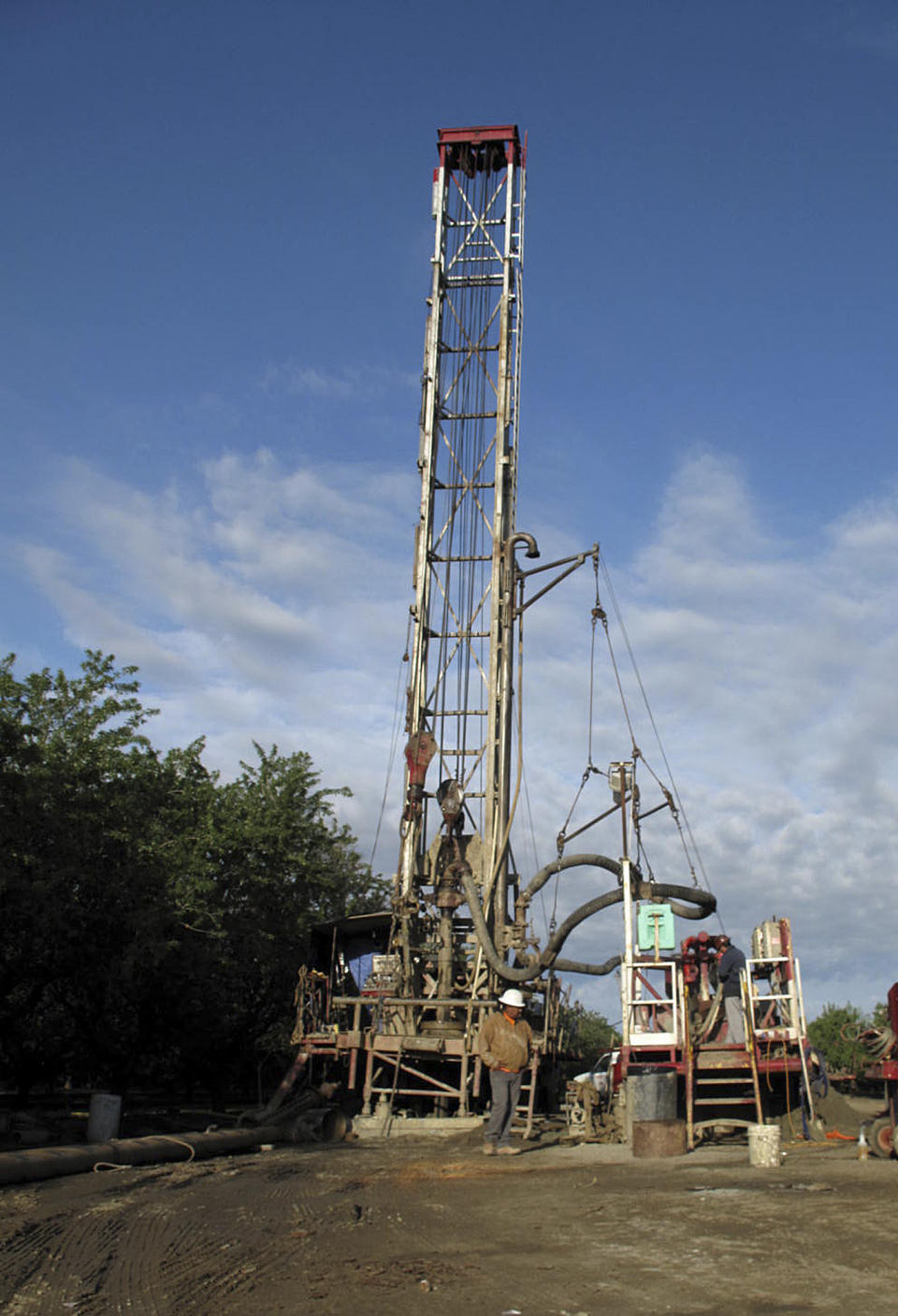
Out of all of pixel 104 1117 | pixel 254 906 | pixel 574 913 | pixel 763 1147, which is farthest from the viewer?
pixel 254 906

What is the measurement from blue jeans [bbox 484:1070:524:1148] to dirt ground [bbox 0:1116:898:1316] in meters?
1.23

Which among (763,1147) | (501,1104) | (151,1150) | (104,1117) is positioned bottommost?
(151,1150)

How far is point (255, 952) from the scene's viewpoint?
29359mm

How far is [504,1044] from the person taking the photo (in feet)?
42.2

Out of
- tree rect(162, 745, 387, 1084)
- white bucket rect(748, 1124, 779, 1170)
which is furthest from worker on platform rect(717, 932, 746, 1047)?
tree rect(162, 745, 387, 1084)

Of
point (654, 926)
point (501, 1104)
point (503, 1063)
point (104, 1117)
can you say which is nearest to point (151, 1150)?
point (104, 1117)

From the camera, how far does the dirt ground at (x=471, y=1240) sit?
5.70m

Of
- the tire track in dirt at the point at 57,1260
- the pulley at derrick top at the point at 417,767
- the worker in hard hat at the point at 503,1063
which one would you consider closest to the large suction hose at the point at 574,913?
the pulley at derrick top at the point at 417,767

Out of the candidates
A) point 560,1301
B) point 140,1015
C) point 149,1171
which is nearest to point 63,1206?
point 149,1171

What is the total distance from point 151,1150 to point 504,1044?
4463mm

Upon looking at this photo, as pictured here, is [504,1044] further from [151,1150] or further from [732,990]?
[151,1150]

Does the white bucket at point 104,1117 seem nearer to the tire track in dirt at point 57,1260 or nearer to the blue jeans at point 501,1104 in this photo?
the blue jeans at point 501,1104

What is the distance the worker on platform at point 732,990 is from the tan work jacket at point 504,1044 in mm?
3014

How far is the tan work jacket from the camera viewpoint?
42.1ft
